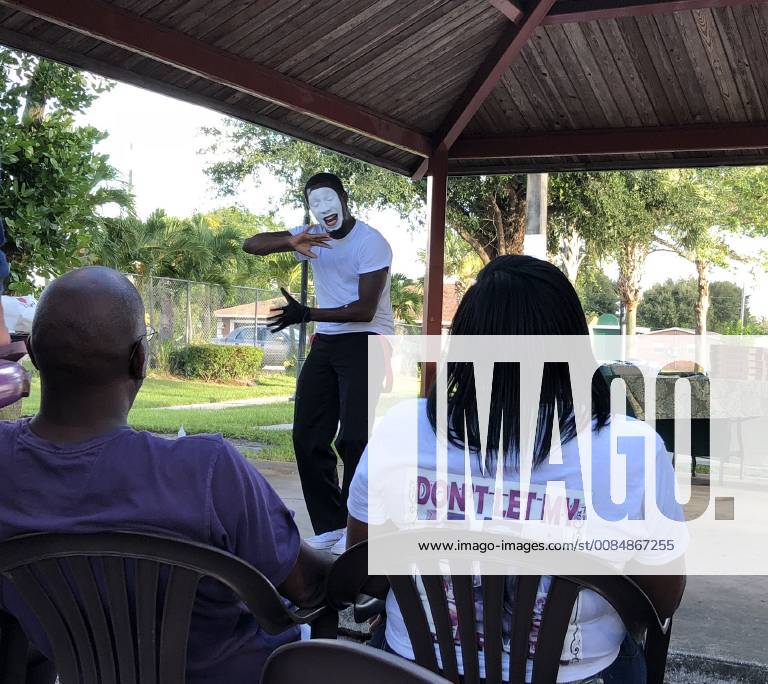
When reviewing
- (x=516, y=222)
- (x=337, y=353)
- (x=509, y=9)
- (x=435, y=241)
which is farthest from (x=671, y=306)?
(x=337, y=353)

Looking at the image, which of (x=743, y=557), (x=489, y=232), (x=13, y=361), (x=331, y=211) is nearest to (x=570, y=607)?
(x=13, y=361)

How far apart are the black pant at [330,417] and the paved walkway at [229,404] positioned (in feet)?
35.9

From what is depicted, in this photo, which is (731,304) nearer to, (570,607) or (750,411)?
(750,411)

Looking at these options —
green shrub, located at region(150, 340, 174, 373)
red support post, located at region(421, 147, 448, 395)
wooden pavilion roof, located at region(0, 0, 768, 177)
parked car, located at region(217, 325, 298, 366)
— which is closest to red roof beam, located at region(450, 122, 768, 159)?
wooden pavilion roof, located at region(0, 0, 768, 177)

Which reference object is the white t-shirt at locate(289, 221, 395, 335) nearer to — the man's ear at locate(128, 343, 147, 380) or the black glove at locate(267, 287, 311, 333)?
the black glove at locate(267, 287, 311, 333)

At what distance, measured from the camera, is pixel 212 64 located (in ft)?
16.9

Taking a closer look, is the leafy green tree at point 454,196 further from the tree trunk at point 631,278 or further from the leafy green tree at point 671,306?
the leafy green tree at point 671,306

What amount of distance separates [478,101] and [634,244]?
A: 17952 millimetres

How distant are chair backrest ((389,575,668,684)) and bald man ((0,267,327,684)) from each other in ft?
0.86

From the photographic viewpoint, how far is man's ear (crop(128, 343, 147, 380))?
6.15 feet

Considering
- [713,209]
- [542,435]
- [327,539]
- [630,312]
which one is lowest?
[327,539]

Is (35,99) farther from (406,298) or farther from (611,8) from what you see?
(406,298)

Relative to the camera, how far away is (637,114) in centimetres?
688

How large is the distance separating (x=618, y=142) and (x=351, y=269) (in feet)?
11.3
